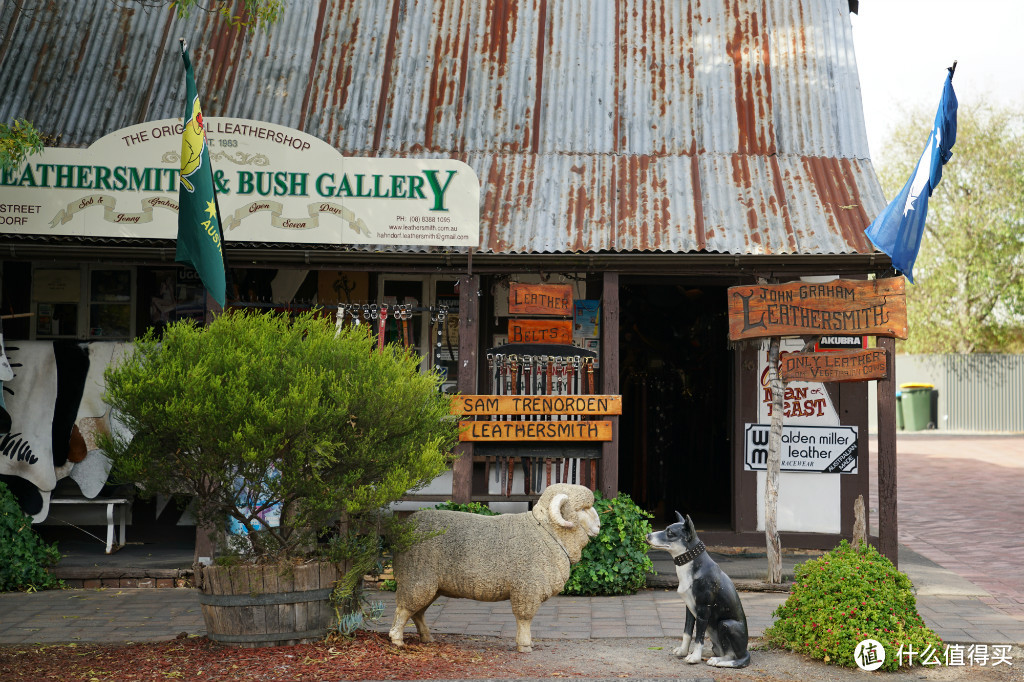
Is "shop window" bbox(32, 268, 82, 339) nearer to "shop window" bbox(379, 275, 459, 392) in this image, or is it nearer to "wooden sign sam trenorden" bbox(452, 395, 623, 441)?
"shop window" bbox(379, 275, 459, 392)

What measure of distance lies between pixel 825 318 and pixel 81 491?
25.1 ft

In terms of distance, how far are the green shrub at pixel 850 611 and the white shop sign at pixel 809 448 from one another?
3.86m

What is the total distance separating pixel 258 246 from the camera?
30.6 feet

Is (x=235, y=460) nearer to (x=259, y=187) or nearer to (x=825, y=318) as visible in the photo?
(x=259, y=187)

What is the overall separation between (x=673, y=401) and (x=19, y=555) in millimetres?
7871

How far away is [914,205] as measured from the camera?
27.9 feet

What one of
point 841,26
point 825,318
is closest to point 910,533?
point 825,318

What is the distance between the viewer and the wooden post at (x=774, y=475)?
8844 mm

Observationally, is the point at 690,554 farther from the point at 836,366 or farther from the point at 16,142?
the point at 16,142

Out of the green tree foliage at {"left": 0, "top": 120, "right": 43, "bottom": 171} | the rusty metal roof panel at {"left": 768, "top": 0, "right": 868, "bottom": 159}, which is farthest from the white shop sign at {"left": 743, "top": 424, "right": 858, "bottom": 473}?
the green tree foliage at {"left": 0, "top": 120, "right": 43, "bottom": 171}

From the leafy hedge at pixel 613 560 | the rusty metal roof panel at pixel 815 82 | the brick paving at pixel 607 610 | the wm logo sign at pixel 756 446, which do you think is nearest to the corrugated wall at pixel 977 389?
the brick paving at pixel 607 610

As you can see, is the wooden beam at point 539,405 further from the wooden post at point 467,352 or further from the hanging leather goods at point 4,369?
the hanging leather goods at point 4,369

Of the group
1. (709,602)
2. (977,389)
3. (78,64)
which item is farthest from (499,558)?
(977,389)

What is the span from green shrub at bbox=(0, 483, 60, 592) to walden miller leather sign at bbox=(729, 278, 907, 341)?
6830mm
